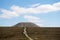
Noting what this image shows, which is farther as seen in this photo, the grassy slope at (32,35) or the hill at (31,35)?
the hill at (31,35)

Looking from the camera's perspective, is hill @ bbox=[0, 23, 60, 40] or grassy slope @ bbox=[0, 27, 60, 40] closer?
grassy slope @ bbox=[0, 27, 60, 40]
